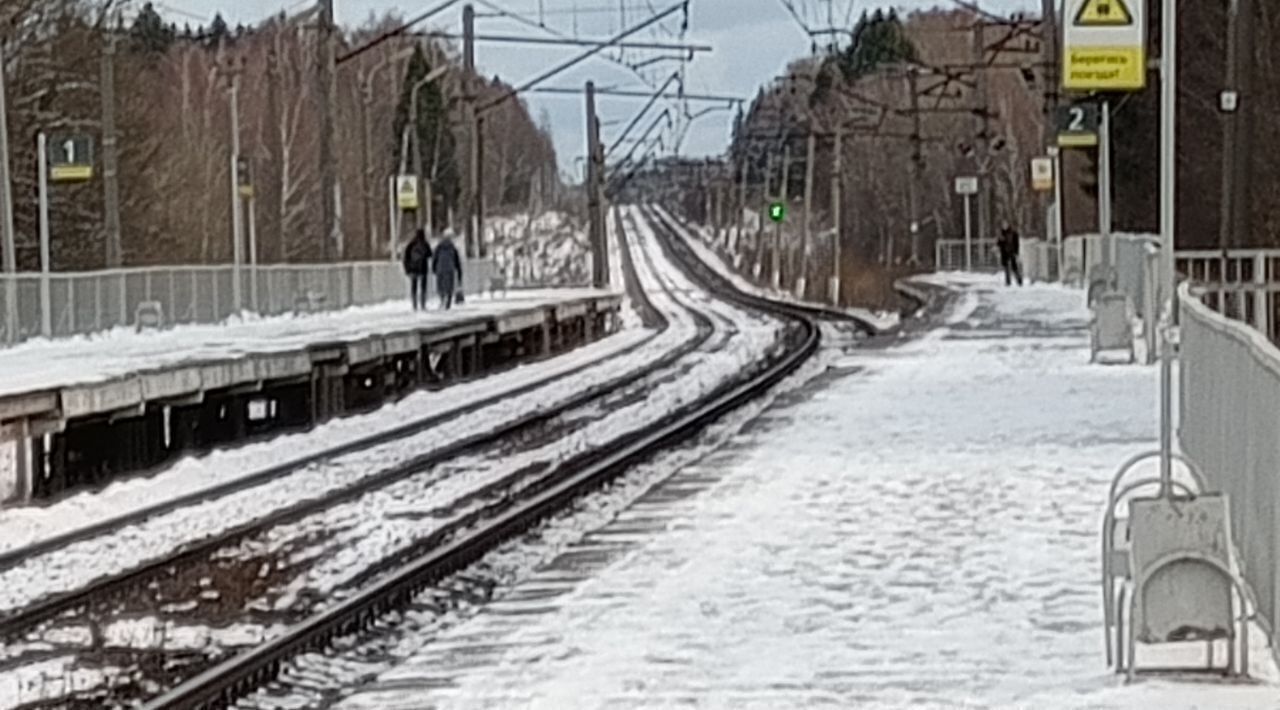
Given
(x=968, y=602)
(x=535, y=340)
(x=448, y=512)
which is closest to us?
(x=968, y=602)

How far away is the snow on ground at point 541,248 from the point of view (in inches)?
5359

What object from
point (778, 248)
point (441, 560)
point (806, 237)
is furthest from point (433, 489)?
point (778, 248)

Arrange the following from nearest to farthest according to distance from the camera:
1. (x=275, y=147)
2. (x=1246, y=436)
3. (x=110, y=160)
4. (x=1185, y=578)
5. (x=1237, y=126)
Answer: (x=1185, y=578)
(x=1246, y=436)
(x=1237, y=126)
(x=110, y=160)
(x=275, y=147)

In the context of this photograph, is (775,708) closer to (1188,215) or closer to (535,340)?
(535,340)

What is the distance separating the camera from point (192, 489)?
25531mm

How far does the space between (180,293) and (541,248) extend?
116 metres

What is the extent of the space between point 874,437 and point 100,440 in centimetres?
864

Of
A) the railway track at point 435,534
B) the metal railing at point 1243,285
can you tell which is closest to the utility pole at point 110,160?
the railway track at point 435,534

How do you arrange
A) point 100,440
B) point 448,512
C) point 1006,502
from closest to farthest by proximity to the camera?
point 1006,502 < point 448,512 < point 100,440

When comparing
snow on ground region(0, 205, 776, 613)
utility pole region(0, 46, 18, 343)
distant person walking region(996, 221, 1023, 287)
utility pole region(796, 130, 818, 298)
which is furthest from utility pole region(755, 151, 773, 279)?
utility pole region(0, 46, 18, 343)

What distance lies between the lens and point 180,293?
48.9 metres

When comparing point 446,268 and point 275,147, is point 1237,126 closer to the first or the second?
point 446,268

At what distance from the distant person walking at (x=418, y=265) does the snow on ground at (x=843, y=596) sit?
98.0ft

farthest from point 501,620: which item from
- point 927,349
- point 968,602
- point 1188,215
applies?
point 1188,215
